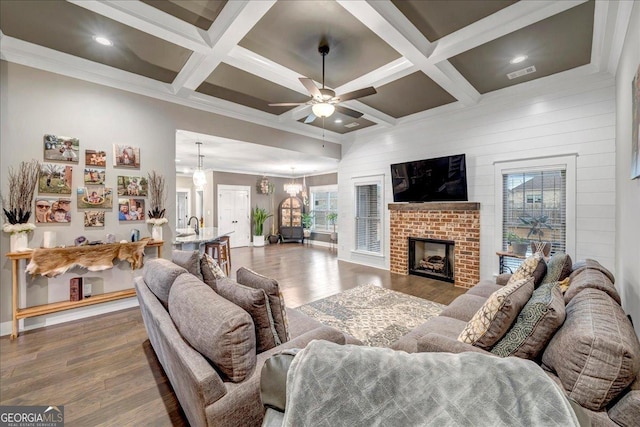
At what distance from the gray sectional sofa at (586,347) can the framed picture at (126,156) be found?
4007mm

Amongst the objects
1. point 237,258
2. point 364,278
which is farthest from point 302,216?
point 364,278

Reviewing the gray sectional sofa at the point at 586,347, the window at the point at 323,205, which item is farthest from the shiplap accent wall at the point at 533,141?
the window at the point at 323,205

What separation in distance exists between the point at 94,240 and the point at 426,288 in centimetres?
491

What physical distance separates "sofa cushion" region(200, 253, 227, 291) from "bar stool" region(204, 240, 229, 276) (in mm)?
2857

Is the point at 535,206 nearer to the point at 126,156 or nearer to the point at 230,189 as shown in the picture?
the point at 126,156

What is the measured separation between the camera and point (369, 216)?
638 cm

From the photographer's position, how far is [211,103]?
14.1 ft

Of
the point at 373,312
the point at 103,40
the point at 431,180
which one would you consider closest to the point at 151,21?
the point at 103,40

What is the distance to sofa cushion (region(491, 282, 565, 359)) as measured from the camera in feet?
4.14

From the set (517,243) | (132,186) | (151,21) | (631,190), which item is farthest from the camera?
(517,243)

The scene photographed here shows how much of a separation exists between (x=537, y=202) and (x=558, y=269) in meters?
2.17

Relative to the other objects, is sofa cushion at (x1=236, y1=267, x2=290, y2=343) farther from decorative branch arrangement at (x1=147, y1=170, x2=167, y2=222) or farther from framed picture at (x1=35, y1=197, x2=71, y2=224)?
framed picture at (x1=35, y1=197, x2=71, y2=224)

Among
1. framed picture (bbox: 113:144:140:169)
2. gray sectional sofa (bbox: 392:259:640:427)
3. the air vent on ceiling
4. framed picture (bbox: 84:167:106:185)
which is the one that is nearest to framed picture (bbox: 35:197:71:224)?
framed picture (bbox: 84:167:106:185)

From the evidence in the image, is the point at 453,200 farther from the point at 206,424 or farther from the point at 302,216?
the point at 302,216
